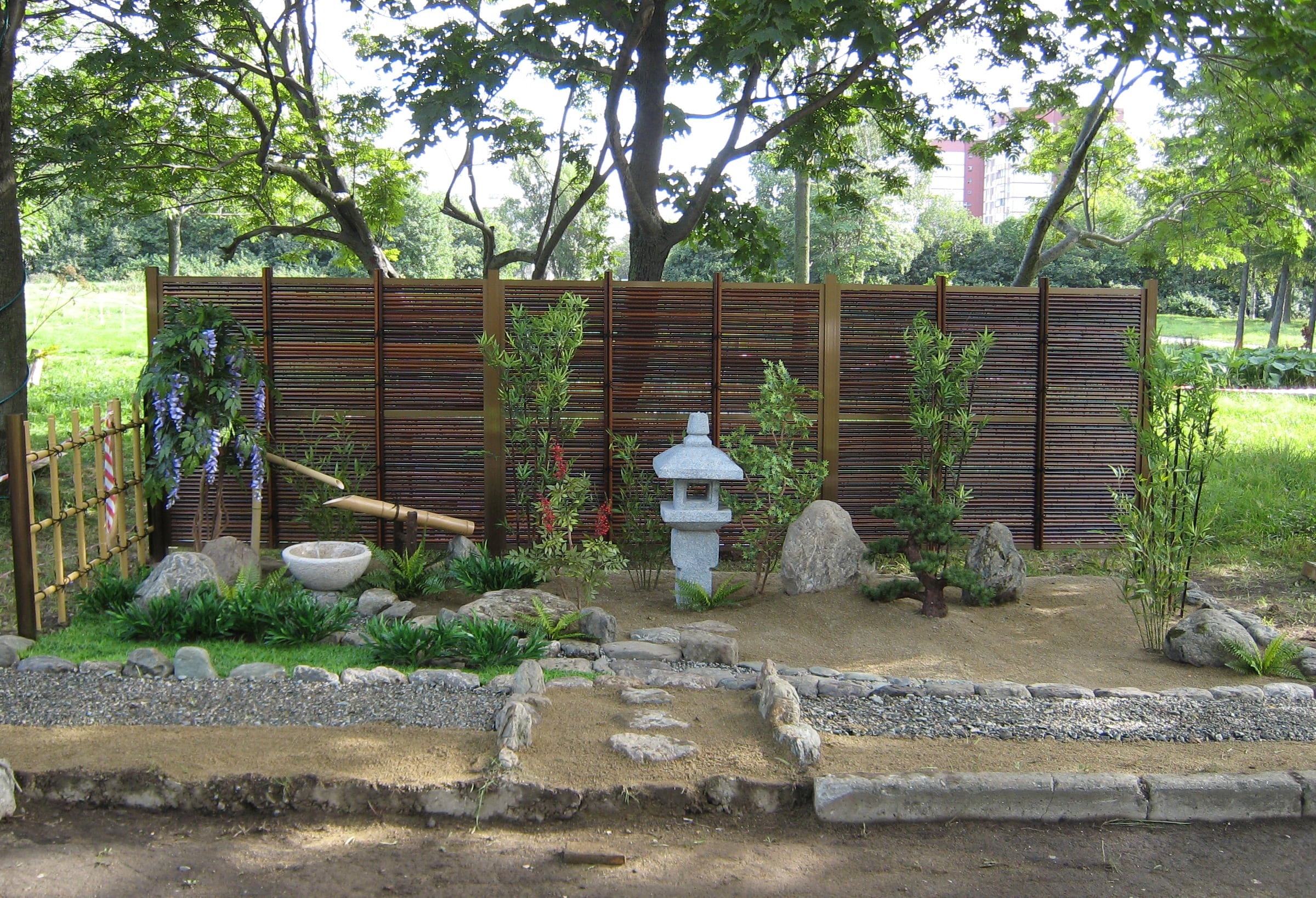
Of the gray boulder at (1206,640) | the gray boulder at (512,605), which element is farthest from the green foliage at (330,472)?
the gray boulder at (1206,640)

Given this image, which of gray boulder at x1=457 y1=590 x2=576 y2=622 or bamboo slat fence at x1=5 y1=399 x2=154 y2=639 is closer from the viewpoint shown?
bamboo slat fence at x1=5 y1=399 x2=154 y2=639

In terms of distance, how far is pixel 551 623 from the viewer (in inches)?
219

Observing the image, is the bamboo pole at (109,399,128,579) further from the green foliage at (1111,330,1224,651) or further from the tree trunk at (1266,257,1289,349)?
the tree trunk at (1266,257,1289,349)

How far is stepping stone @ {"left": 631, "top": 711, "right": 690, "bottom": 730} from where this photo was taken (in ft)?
13.8

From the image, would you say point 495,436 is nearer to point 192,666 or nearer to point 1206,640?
point 192,666

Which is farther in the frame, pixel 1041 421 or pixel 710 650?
pixel 1041 421

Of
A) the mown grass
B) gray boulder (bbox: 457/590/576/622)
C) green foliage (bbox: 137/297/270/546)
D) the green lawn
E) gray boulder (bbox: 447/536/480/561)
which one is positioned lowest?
the mown grass

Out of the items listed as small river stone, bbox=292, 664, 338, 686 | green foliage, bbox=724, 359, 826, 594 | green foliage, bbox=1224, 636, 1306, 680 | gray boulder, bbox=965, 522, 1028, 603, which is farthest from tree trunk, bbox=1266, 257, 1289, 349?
small river stone, bbox=292, 664, 338, 686

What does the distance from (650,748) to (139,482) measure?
4.26m

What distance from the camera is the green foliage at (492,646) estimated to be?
16.5ft

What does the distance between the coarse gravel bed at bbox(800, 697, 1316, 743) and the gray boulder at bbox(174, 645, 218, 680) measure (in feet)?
8.83

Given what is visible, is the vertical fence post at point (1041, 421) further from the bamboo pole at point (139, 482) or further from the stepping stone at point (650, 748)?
the bamboo pole at point (139, 482)

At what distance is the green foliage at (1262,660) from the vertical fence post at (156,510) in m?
6.67

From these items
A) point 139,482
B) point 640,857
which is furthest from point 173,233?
point 640,857
